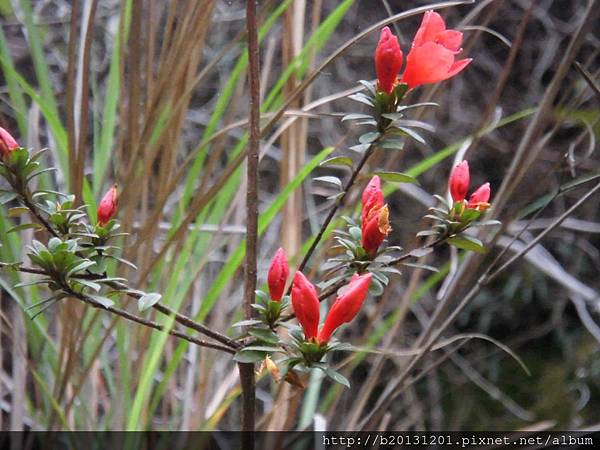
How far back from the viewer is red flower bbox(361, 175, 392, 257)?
0.41m

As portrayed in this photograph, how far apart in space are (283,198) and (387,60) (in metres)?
0.33

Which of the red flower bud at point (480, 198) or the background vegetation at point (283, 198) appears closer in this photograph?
the red flower bud at point (480, 198)

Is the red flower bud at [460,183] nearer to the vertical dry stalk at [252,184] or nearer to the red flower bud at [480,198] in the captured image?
the red flower bud at [480,198]

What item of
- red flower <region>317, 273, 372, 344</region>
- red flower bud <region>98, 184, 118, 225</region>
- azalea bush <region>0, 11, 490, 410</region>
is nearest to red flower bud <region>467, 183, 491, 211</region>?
azalea bush <region>0, 11, 490, 410</region>

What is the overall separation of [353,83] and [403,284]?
0.45 meters

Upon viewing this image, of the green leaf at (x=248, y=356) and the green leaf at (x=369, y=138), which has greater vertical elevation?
the green leaf at (x=369, y=138)

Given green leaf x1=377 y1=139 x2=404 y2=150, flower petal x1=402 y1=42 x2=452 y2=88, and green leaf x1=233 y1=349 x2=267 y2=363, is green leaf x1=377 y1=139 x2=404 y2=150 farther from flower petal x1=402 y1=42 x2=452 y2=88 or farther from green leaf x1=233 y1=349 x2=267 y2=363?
green leaf x1=233 y1=349 x2=267 y2=363

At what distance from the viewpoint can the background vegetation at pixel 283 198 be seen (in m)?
0.74

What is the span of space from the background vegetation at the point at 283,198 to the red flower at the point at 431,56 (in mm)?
206

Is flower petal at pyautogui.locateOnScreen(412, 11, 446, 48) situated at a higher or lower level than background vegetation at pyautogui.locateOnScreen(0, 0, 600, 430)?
higher

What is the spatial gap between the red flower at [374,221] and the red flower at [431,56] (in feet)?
0.22

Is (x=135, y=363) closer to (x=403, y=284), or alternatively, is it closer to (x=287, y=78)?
(x=287, y=78)

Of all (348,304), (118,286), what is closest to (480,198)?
(348,304)

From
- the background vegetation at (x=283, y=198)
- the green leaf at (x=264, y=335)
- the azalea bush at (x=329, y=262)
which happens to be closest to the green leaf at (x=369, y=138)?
the azalea bush at (x=329, y=262)
